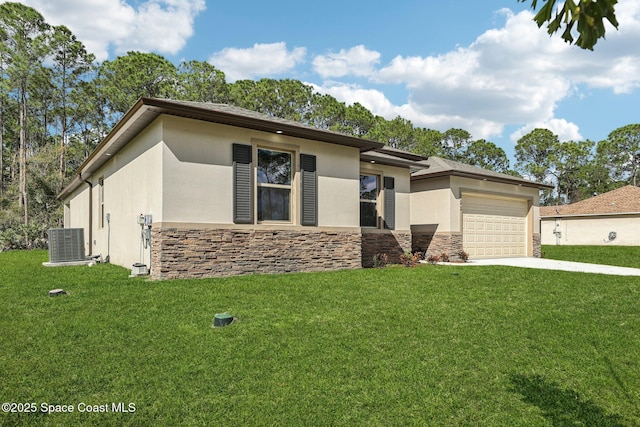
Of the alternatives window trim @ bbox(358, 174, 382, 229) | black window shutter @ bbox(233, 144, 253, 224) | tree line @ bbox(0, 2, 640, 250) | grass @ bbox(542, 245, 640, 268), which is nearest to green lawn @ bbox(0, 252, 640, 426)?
black window shutter @ bbox(233, 144, 253, 224)

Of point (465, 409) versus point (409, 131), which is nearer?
point (465, 409)

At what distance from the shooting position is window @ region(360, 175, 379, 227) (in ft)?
38.9

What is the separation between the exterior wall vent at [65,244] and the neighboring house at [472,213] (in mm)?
11385

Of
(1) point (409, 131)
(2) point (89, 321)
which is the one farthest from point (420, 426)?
(1) point (409, 131)

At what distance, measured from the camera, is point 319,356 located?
Answer: 152 inches

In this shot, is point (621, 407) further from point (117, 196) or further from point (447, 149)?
point (447, 149)

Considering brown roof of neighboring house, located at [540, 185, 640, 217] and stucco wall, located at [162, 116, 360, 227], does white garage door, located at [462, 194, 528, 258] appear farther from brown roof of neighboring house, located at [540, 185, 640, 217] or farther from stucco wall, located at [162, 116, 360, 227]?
brown roof of neighboring house, located at [540, 185, 640, 217]

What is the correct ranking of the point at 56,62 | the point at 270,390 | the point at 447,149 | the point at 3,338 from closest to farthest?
the point at 270,390, the point at 3,338, the point at 56,62, the point at 447,149

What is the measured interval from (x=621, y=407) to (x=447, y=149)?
40922mm

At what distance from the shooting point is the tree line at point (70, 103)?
888 inches

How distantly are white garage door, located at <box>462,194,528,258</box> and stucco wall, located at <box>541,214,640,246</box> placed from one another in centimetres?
1018

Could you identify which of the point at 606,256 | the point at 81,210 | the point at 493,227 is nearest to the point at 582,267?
the point at 493,227

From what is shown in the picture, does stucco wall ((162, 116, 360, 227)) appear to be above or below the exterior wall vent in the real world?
above

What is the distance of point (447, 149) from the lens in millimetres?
41188
